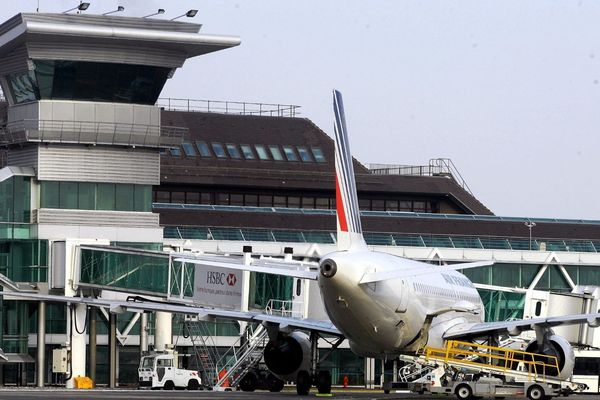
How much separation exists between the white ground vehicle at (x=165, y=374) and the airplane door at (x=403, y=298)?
2972cm

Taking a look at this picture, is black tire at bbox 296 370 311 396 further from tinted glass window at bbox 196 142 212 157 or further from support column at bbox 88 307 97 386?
tinted glass window at bbox 196 142 212 157

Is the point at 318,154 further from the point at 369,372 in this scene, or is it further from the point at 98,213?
the point at 98,213

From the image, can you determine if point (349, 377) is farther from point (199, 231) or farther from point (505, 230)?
point (505, 230)

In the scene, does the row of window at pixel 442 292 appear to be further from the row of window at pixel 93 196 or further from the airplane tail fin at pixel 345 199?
the row of window at pixel 93 196

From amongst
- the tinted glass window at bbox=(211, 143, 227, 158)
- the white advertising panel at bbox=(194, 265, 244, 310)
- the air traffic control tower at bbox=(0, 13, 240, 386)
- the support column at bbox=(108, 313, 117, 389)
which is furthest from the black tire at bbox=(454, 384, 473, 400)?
the tinted glass window at bbox=(211, 143, 227, 158)

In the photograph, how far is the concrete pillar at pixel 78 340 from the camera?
80.3 m

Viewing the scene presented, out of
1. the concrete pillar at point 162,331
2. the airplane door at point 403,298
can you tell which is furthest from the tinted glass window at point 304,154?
the airplane door at point 403,298

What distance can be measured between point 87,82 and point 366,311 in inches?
1291

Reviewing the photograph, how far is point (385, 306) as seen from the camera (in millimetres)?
52094

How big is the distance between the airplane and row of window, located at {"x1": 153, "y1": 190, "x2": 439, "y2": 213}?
50.3m

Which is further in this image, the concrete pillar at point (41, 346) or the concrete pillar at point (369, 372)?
the concrete pillar at point (369, 372)

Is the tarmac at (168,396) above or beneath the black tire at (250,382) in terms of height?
above

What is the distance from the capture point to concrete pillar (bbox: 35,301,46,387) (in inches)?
3147

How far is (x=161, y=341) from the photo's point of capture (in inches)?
3322
